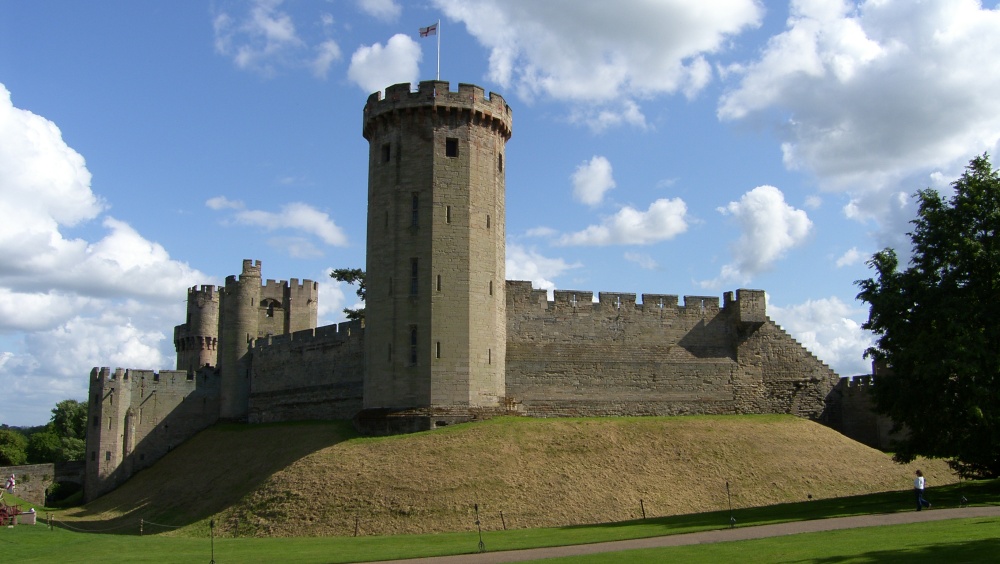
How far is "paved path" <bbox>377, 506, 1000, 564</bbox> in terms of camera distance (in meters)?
22.5

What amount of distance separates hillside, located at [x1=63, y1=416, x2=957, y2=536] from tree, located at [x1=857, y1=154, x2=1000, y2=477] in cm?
302

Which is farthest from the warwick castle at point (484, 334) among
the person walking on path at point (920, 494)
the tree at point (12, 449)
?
the tree at point (12, 449)

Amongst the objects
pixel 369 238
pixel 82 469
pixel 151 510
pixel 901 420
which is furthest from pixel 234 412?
pixel 901 420

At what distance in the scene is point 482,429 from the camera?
121ft

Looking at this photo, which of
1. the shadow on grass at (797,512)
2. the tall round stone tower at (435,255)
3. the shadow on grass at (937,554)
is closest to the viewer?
the shadow on grass at (937,554)

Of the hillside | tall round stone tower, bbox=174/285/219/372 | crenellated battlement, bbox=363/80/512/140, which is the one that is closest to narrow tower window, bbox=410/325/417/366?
the hillside

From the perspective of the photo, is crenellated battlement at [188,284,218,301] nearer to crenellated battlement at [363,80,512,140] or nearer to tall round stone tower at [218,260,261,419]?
tall round stone tower at [218,260,261,419]

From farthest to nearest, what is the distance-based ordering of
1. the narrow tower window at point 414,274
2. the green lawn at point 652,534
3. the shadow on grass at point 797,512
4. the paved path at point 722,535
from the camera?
the narrow tower window at point 414,274 < the shadow on grass at point 797,512 < the paved path at point 722,535 < the green lawn at point 652,534

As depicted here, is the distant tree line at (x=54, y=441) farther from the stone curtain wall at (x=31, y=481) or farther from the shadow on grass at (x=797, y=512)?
the shadow on grass at (x=797, y=512)

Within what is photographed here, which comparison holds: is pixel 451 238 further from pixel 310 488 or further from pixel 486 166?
pixel 310 488

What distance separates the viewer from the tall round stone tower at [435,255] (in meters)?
38.1

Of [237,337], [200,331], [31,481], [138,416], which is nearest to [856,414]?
[237,337]

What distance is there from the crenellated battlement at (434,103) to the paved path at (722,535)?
21.9 meters

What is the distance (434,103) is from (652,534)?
22.0m
